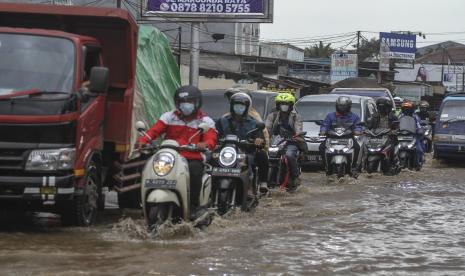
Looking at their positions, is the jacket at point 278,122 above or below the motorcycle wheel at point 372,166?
Result: above

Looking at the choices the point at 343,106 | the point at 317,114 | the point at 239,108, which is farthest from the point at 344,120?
the point at 239,108

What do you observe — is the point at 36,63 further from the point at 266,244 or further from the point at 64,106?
the point at 266,244

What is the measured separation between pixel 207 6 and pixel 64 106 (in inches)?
756

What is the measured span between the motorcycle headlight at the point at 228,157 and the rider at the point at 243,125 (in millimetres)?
606

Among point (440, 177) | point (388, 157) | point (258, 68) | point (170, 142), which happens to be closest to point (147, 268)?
point (170, 142)

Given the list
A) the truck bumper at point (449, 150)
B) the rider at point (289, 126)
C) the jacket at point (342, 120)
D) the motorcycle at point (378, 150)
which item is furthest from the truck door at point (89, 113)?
the truck bumper at point (449, 150)

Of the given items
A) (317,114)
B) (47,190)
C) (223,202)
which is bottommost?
(223,202)

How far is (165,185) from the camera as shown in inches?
276

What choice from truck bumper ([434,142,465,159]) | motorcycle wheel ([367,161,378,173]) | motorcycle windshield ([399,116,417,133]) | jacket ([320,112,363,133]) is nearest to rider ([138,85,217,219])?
jacket ([320,112,363,133])

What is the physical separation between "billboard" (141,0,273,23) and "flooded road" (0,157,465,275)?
1621cm

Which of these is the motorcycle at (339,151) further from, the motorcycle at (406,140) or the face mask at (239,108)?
the face mask at (239,108)

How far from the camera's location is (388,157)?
1545 centimetres

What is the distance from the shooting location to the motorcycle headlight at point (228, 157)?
28.0 ft

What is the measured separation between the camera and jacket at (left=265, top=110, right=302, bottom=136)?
38.8 ft
